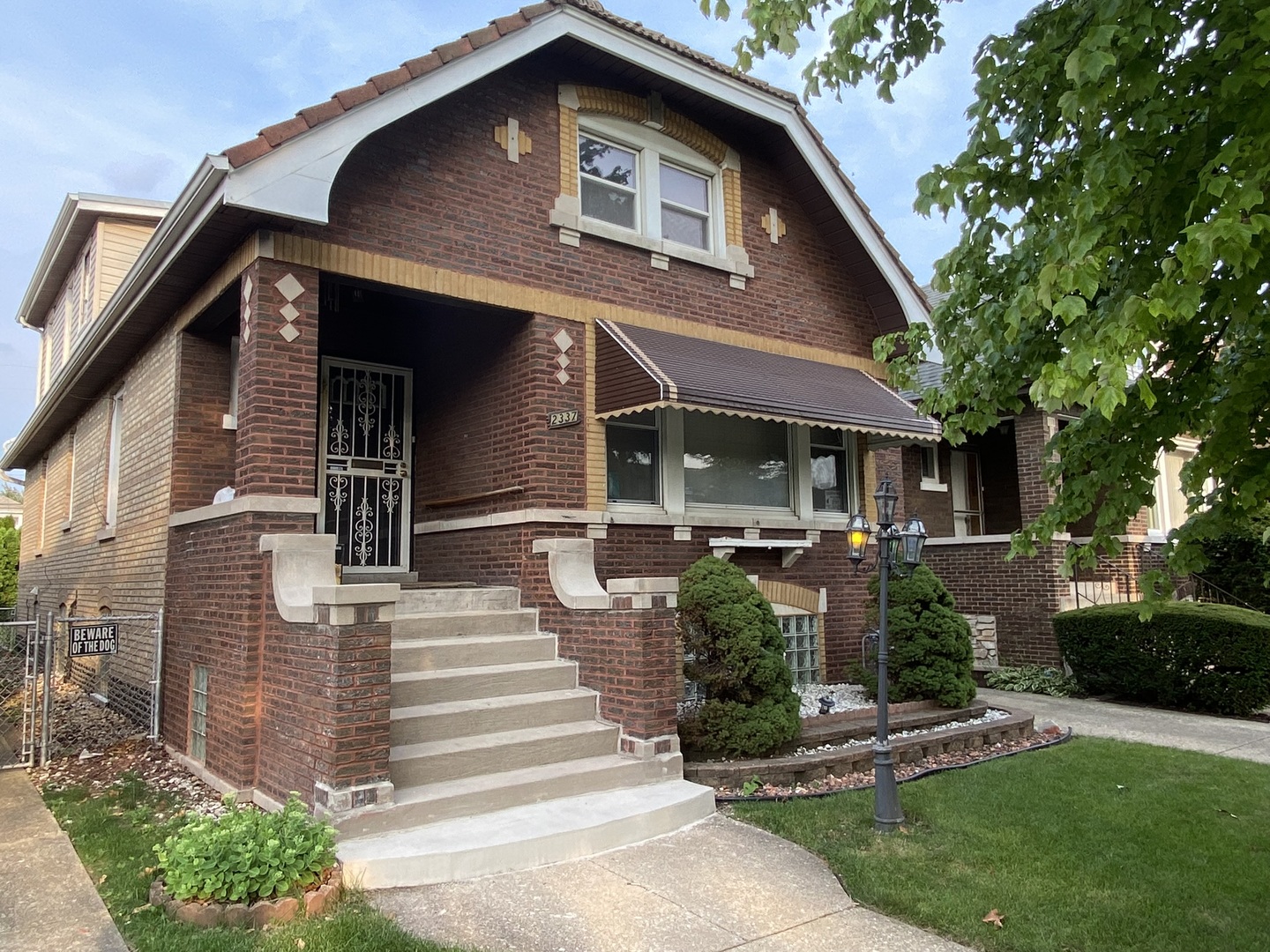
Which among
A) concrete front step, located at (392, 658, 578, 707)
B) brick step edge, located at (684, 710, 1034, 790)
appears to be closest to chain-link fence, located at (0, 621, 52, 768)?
concrete front step, located at (392, 658, 578, 707)

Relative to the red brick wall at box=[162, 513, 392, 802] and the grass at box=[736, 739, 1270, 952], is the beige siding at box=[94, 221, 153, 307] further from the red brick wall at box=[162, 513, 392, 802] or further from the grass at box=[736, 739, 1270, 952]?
the grass at box=[736, 739, 1270, 952]

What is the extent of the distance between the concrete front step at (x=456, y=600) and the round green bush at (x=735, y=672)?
5.29 feet

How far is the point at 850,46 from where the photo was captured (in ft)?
14.2

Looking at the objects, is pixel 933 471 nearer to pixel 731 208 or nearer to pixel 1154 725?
pixel 1154 725

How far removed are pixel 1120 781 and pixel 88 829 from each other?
7780 mm

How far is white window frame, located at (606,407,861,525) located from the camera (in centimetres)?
908

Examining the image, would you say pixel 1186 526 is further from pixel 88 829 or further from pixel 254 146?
pixel 88 829

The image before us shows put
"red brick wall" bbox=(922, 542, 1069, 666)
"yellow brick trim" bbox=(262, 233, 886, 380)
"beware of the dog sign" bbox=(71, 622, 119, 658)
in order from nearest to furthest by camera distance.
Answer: "yellow brick trim" bbox=(262, 233, 886, 380) → "beware of the dog sign" bbox=(71, 622, 119, 658) → "red brick wall" bbox=(922, 542, 1069, 666)

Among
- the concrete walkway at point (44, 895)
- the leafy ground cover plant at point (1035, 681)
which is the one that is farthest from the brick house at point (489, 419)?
the leafy ground cover plant at point (1035, 681)

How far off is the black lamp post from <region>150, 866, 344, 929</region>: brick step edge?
3.57 meters

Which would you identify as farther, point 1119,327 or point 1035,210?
point 1035,210

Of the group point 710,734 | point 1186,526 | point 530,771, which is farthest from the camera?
point 710,734

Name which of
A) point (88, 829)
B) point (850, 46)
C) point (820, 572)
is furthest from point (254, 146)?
point (820, 572)

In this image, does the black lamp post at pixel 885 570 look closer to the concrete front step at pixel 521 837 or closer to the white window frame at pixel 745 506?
the concrete front step at pixel 521 837
